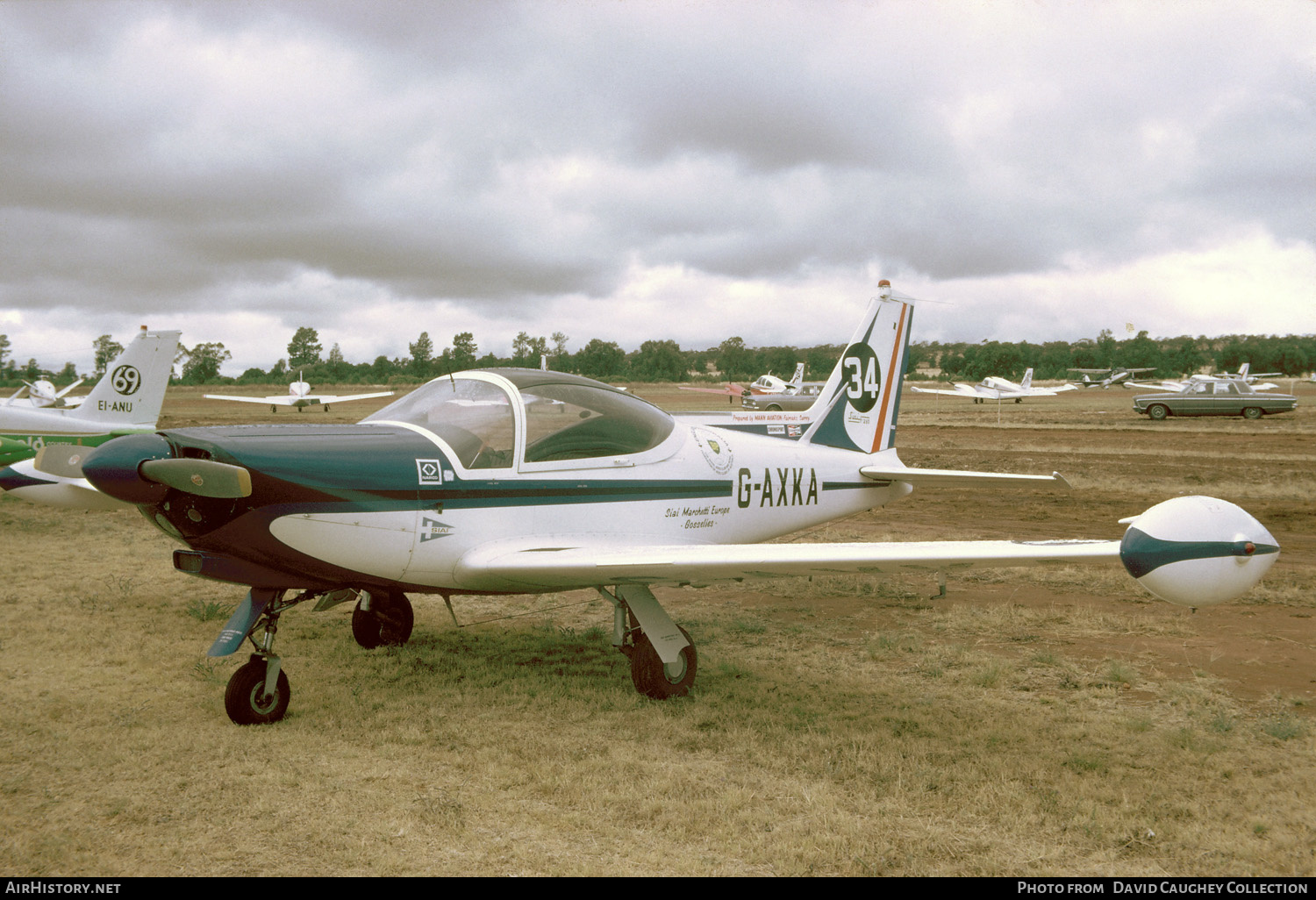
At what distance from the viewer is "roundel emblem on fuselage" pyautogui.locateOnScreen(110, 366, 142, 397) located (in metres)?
14.8

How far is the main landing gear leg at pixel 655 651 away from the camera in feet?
18.2

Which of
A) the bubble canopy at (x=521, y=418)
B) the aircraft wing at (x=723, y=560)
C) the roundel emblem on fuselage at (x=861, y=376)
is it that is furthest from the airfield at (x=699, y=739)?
the roundel emblem on fuselage at (x=861, y=376)

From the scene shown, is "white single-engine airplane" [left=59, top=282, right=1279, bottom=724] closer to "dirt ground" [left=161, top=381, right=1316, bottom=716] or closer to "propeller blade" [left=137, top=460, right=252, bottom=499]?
"propeller blade" [left=137, top=460, right=252, bottom=499]

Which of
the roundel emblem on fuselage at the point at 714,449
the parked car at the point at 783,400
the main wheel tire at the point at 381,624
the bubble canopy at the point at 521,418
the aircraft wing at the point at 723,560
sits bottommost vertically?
the main wheel tire at the point at 381,624

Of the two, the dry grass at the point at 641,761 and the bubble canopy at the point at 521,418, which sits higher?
the bubble canopy at the point at 521,418

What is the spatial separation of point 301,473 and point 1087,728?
5011 mm

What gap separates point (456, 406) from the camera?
218 inches

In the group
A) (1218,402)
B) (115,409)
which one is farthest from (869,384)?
(1218,402)

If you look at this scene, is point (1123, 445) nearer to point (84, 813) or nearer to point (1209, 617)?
point (1209, 617)

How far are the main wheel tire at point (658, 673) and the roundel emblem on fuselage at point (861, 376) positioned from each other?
3.65 m

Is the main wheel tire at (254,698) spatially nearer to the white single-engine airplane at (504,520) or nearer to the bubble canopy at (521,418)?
the white single-engine airplane at (504,520)

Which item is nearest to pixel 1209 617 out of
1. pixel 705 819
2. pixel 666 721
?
pixel 666 721

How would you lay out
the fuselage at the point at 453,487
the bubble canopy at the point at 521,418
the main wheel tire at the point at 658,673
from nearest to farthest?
the fuselage at the point at 453,487
the bubble canopy at the point at 521,418
the main wheel tire at the point at 658,673

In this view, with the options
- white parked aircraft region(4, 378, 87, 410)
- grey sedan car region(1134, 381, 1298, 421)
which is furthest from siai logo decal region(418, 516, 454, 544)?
grey sedan car region(1134, 381, 1298, 421)
